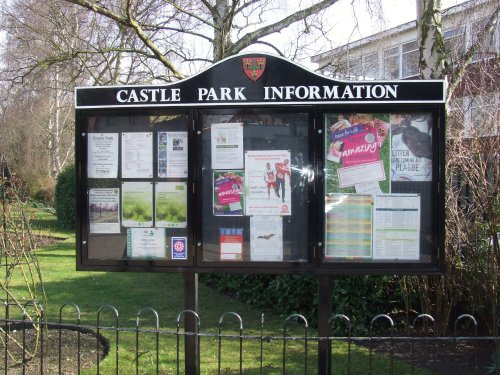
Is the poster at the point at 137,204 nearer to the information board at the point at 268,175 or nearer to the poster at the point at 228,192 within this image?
the information board at the point at 268,175

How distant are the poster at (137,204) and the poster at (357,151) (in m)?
1.45

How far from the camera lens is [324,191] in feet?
14.1

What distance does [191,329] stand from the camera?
4.41 metres

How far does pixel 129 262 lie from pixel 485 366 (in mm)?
3583

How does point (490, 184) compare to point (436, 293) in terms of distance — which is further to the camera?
point (436, 293)

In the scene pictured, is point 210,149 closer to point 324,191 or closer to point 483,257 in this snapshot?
point 324,191

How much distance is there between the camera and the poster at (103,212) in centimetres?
446

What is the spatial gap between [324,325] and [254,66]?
6.90 ft

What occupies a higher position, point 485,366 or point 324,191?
point 324,191

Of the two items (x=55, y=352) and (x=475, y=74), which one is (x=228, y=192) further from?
(x=475, y=74)

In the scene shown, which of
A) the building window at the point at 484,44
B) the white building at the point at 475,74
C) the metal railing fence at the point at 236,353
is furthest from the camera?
the building window at the point at 484,44

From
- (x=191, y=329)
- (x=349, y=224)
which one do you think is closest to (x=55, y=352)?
(x=191, y=329)

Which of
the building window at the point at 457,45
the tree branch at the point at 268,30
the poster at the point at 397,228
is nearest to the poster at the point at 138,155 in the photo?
the poster at the point at 397,228

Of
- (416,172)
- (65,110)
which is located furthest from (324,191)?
(65,110)
